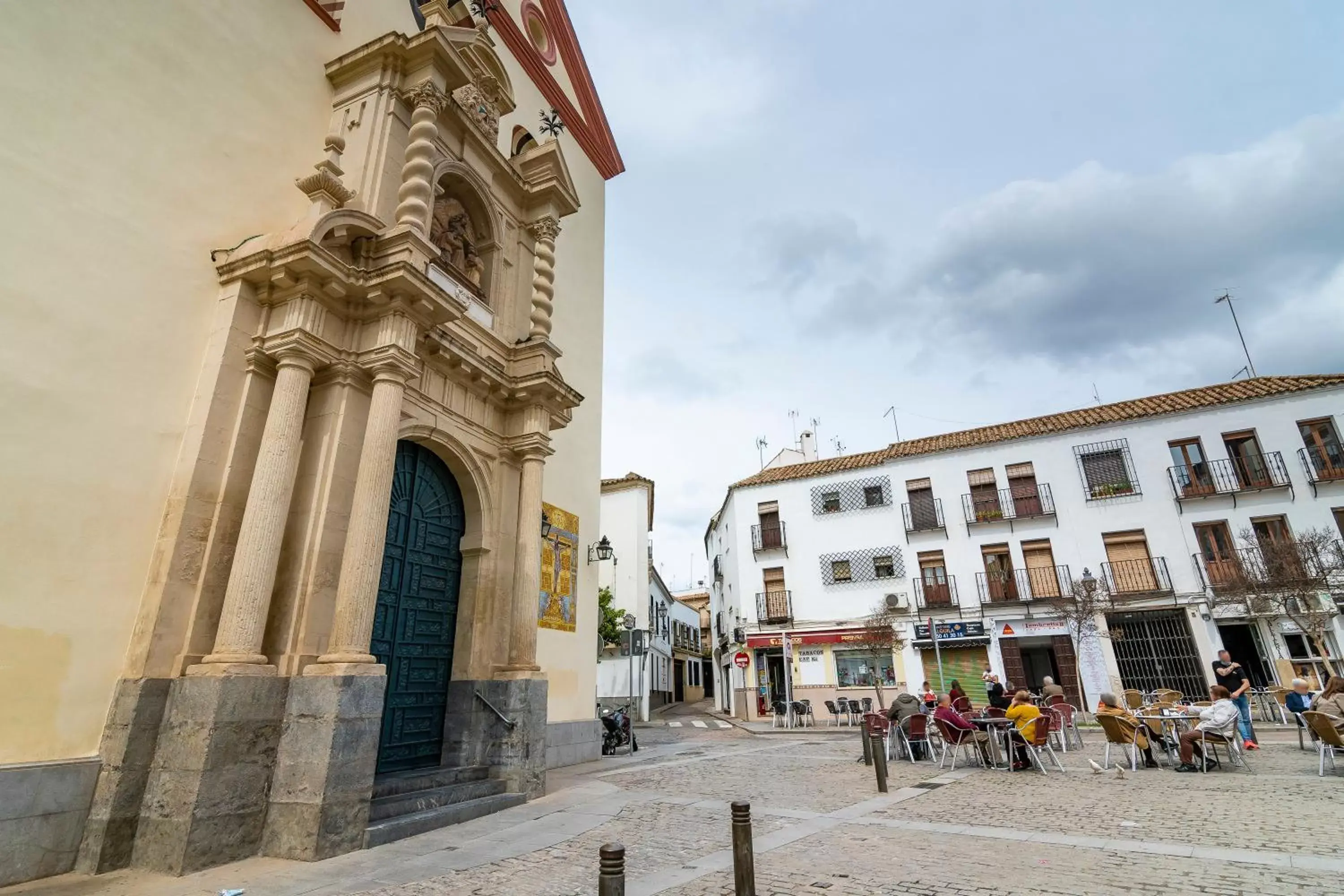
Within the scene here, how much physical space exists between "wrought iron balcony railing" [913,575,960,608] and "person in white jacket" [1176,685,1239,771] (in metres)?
14.4

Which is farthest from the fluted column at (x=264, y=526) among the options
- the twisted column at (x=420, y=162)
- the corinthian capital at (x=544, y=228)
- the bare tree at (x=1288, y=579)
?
the bare tree at (x=1288, y=579)

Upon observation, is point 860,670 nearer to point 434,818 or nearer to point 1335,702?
point 1335,702

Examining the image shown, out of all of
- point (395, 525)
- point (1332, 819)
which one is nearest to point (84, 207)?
point (395, 525)

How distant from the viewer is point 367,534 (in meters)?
6.16

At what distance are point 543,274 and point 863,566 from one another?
1908cm

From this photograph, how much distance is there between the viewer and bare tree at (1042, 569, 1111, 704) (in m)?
19.3

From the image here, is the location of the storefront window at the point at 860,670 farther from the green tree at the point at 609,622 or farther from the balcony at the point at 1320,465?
the balcony at the point at 1320,465

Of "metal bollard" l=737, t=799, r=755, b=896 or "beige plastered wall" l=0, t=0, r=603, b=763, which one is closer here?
"metal bollard" l=737, t=799, r=755, b=896

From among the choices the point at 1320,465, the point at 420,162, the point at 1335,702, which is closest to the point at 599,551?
the point at 420,162

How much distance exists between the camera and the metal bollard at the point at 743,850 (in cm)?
353

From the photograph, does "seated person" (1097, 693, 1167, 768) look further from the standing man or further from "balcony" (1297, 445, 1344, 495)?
"balcony" (1297, 445, 1344, 495)

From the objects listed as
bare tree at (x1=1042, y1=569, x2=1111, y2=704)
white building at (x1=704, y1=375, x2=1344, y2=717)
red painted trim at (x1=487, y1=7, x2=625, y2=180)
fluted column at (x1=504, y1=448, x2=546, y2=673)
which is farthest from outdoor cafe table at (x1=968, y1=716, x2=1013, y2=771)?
red painted trim at (x1=487, y1=7, x2=625, y2=180)

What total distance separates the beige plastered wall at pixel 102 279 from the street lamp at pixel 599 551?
698 cm

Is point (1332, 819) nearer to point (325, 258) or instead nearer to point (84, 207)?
point (325, 258)
